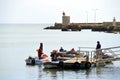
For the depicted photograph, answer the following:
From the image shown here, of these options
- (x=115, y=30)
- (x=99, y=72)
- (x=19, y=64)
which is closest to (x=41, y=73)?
(x=99, y=72)

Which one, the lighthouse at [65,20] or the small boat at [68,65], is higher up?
the lighthouse at [65,20]

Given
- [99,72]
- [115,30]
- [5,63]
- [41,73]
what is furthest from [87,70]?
[115,30]

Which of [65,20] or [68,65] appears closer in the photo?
[68,65]

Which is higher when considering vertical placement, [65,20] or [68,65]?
[65,20]

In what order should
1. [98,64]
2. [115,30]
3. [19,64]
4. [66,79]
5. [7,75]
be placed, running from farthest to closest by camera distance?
1. [115,30]
2. [19,64]
3. [98,64]
4. [7,75]
5. [66,79]

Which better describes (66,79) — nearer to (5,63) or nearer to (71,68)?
(71,68)

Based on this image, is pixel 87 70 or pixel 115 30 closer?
pixel 87 70

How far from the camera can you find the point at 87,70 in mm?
38594

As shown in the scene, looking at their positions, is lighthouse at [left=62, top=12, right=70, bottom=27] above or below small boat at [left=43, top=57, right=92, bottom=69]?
above

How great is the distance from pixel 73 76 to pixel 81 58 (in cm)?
580

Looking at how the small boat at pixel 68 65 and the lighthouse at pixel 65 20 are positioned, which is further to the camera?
the lighthouse at pixel 65 20

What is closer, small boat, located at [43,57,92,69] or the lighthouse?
small boat, located at [43,57,92,69]

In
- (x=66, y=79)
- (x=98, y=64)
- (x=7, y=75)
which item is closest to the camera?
(x=66, y=79)

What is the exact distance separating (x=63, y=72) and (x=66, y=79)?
3206 mm
